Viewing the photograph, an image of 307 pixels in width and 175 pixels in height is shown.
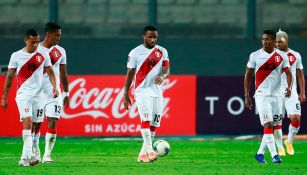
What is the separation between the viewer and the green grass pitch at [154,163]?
16230 millimetres

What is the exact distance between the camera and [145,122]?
722 inches

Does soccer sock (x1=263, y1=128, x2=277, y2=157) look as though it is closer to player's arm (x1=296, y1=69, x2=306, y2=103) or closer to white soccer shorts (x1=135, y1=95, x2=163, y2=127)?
white soccer shorts (x1=135, y1=95, x2=163, y2=127)

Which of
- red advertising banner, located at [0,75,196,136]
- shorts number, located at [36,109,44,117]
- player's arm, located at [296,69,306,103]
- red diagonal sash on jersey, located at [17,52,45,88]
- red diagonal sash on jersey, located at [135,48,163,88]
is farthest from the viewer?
red advertising banner, located at [0,75,196,136]

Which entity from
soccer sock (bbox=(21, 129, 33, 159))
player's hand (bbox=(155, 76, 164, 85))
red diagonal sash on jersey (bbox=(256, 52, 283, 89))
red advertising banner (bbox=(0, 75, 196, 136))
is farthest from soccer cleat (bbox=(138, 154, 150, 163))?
red advertising banner (bbox=(0, 75, 196, 136))

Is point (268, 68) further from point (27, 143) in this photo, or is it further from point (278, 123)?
point (27, 143)

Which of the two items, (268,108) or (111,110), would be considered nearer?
(268,108)

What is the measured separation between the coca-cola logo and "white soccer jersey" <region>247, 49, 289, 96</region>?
8.34 meters

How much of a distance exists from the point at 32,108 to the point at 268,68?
3.96 metres

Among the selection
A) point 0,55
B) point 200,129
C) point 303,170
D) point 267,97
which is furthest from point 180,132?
point 303,170

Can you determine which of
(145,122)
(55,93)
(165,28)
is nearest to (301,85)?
(145,122)

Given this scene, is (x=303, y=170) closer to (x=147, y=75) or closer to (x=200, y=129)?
(x=147, y=75)

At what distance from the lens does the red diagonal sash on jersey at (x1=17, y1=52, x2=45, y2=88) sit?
17.3m

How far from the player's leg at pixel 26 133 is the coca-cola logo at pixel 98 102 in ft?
30.1

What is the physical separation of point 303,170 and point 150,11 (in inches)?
591
